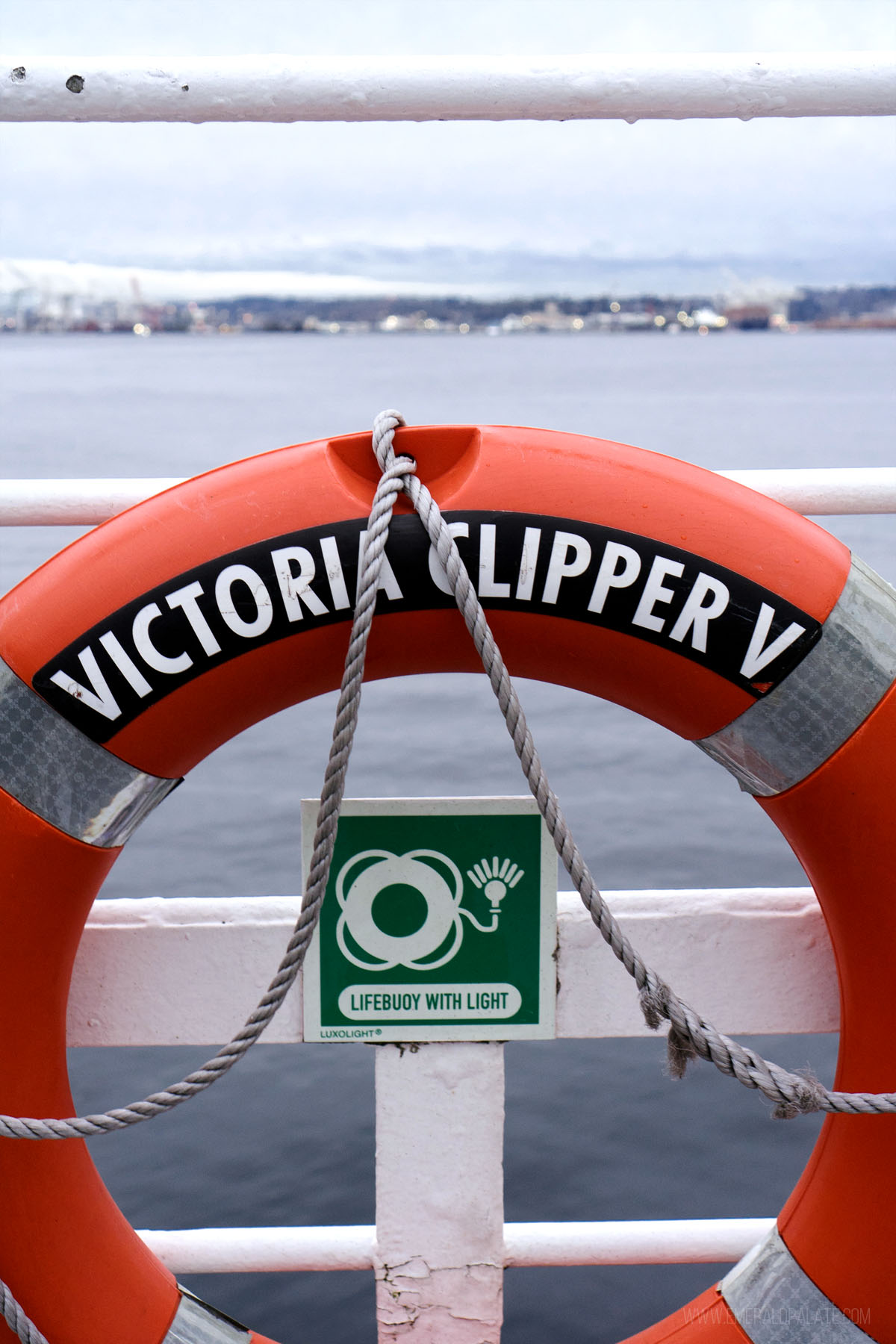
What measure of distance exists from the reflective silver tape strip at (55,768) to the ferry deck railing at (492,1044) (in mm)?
228

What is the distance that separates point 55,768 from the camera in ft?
3.71

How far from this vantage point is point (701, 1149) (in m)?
2.74

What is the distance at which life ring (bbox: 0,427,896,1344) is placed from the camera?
110cm

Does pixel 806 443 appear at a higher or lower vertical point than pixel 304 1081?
A: higher

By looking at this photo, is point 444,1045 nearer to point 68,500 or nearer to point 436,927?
point 436,927

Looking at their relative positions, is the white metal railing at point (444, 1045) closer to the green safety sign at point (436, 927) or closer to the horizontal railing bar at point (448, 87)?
the green safety sign at point (436, 927)

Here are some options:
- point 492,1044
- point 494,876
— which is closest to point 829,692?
point 494,876

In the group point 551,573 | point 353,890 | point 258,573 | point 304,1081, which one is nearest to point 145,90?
point 258,573

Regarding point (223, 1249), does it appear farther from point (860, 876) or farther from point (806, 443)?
point (806, 443)

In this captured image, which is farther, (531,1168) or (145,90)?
(531,1168)

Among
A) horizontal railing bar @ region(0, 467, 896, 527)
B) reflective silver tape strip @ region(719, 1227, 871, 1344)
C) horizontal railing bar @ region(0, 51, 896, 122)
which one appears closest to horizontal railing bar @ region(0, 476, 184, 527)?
horizontal railing bar @ region(0, 467, 896, 527)

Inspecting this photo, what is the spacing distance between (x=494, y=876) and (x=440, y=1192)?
37 centimetres

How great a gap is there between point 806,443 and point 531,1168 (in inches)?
575

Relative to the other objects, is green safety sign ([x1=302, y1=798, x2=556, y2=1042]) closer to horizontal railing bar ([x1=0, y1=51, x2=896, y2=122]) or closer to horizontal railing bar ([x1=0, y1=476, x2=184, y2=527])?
horizontal railing bar ([x1=0, y1=476, x2=184, y2=527])
